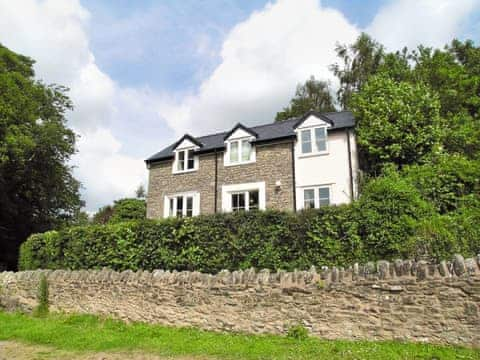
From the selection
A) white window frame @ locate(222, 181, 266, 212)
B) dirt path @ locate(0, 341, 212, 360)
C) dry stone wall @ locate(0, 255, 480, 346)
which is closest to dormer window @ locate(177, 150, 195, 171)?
white window frame @ locate(222, 181, 266, 212)

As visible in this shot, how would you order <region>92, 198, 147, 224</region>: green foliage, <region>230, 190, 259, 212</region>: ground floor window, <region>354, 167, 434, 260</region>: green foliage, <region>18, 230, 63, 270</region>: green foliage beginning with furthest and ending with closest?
<region>92, 198, 147, 224</region>: green foliage, <region>230, 190, 259, 212</region>: ground floor window, <region>18, 230, 63, 270</region>: green foliage, <region>354, 167, 434, 260</region>: green foliage

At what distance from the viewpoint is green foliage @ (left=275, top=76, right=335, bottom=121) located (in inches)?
1203

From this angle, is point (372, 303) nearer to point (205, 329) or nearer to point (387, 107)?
point (205, 329)

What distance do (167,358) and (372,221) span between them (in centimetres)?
633

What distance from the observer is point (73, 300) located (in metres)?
11.1

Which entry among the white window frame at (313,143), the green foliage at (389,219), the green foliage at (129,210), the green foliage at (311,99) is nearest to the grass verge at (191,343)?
the green foliage at (389,219)

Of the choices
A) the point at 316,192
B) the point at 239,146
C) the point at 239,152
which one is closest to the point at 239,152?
the point at 239,152

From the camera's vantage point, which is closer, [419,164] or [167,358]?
[167,358]

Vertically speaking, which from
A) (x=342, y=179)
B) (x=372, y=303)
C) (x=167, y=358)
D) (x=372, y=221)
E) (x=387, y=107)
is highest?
(x=387, y=107)

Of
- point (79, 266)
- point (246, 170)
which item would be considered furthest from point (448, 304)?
point (246, 170)

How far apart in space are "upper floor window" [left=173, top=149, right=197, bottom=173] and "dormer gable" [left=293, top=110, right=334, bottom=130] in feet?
21.3

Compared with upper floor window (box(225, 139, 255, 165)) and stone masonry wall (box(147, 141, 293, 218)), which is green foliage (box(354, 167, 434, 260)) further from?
upper floor window (box(225, 139, 255, 165))

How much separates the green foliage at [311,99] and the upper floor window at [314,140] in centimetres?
1336

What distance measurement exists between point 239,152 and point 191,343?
12629mm
